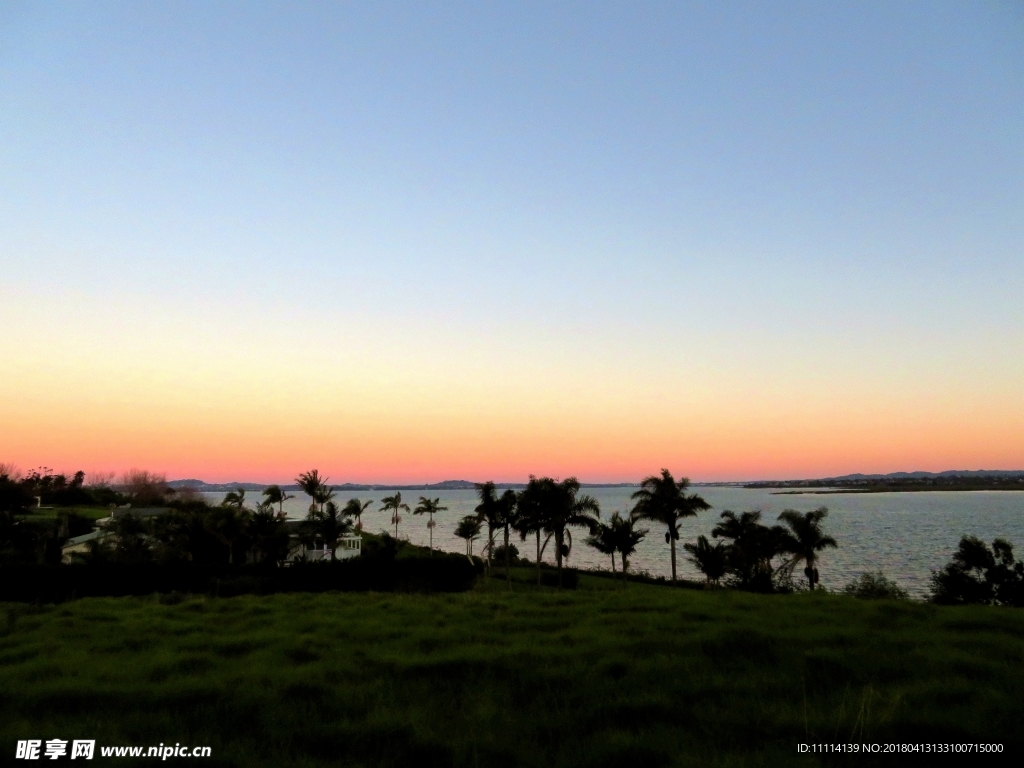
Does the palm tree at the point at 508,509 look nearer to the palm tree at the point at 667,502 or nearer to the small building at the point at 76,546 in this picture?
the palm tree at the point at 667,502

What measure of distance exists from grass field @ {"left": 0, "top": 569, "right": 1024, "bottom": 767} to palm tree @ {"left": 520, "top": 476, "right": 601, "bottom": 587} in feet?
115

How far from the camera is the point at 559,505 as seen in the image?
5362cm

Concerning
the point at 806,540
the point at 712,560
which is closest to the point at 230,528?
the point at 712,560

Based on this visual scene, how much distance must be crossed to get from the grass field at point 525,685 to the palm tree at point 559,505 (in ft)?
115

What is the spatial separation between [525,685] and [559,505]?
42.8 meters

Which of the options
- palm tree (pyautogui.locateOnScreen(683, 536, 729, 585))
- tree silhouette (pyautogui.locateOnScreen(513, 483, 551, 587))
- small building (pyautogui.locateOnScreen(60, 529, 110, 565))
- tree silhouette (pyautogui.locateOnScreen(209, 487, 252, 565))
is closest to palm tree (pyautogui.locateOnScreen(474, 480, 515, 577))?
tree silhouette (pyautogui.locateOnScreen(513, 483, 551, 587))

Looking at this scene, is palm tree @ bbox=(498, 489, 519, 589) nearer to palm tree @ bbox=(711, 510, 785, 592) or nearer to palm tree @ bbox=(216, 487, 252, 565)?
palm tree @ bbox=(711, 510, 785, 592)

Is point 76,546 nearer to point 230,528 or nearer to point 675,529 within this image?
point 230,528

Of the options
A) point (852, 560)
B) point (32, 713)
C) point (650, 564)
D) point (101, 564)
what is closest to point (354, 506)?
point (650, 564)

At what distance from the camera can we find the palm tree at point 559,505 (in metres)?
53.2

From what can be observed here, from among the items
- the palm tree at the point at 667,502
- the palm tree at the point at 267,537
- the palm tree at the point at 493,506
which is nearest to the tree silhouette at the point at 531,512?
the palm tree at the point at 493,506

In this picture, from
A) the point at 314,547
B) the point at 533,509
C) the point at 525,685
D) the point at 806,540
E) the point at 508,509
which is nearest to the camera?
the point at 525,685

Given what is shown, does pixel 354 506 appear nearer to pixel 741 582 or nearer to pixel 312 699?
Answer: pixel 741 582

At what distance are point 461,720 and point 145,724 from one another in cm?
426
